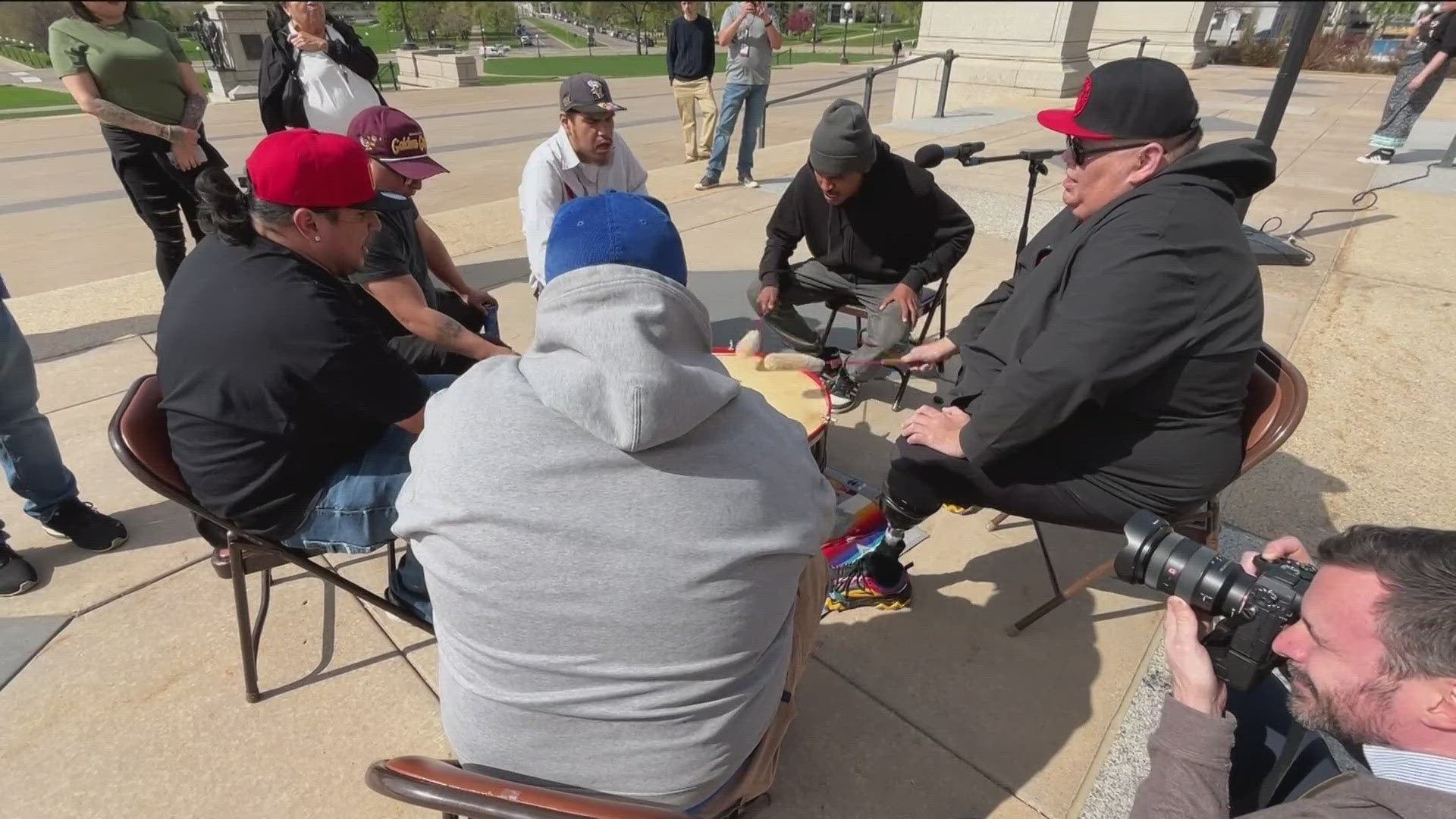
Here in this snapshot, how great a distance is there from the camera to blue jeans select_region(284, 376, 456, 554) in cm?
197

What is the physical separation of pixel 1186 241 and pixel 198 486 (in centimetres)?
253

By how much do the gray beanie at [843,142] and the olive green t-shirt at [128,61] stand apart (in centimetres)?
327

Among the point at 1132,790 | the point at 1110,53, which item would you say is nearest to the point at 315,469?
the point at 1132,790

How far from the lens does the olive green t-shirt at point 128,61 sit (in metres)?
3.38

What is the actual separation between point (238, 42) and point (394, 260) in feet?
65.9

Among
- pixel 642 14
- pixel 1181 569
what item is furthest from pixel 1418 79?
pixel 642 14

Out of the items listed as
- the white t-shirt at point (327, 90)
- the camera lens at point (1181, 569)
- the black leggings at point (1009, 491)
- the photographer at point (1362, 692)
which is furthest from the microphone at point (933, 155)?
the white t-shirt at point (327, 90)

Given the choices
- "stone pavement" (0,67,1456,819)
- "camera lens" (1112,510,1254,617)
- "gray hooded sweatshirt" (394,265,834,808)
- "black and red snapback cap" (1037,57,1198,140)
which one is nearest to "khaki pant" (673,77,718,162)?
"stone pavement" (0,67,1456,819)

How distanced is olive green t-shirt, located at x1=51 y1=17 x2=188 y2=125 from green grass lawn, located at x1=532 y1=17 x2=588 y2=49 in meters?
71.4

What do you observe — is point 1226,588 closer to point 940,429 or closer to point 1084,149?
point 940,429

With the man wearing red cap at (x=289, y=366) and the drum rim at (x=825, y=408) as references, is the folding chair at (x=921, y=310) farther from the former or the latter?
the man wearing red cap at (x=289, y=366)

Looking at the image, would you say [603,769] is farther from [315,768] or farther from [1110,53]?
[1110,53]

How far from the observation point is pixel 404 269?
109 inches

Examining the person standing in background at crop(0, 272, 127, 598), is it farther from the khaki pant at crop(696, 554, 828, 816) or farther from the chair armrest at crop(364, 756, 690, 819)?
the khaki pant at crop(696, 554, 828, 816)
